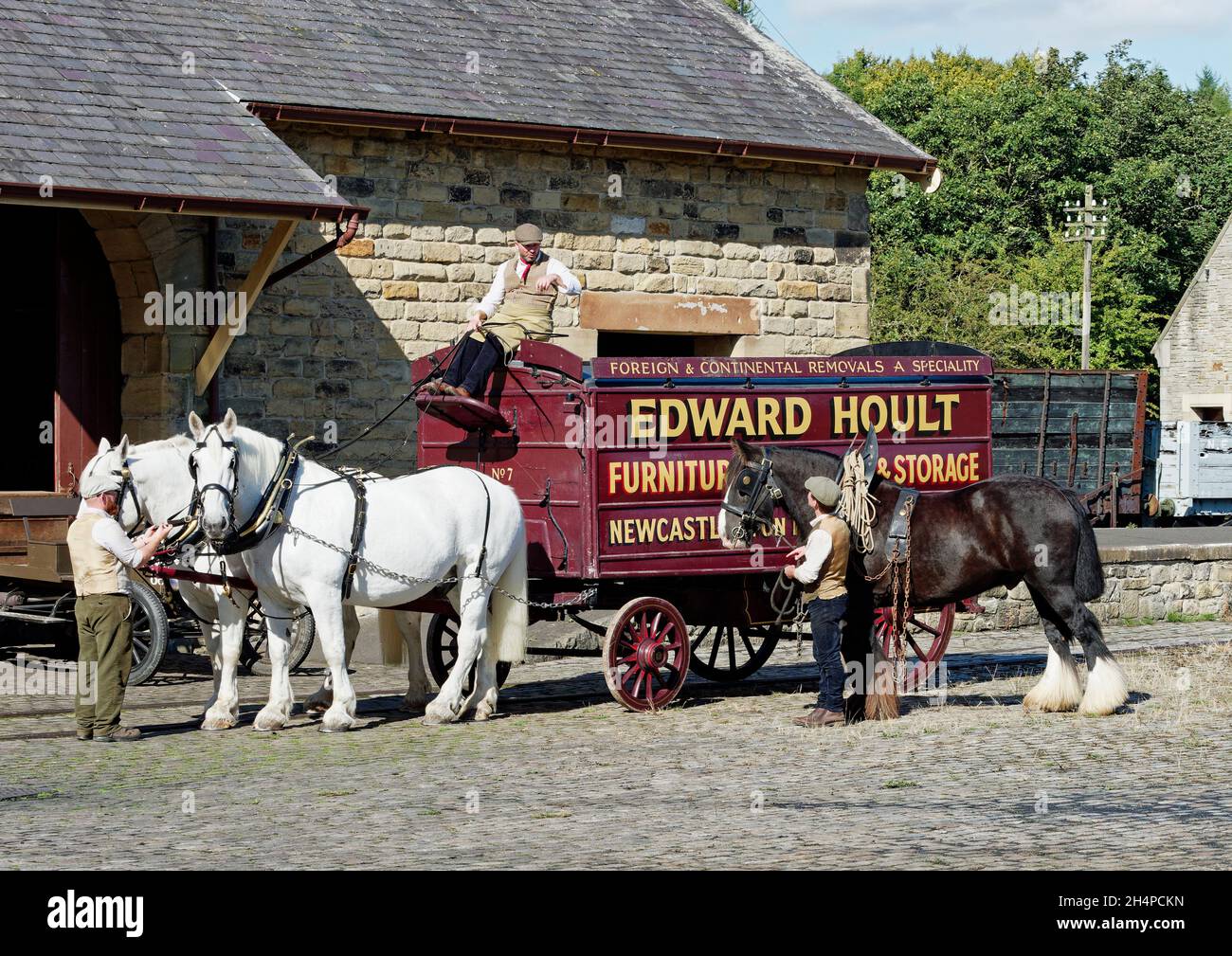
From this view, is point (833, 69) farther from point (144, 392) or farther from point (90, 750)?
point (90, 750)

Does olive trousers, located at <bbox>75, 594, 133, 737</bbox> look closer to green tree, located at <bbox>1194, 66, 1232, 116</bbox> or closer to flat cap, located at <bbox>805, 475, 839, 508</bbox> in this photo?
flat cap, located at <bbox>805, 475, 839, 508</bbox>

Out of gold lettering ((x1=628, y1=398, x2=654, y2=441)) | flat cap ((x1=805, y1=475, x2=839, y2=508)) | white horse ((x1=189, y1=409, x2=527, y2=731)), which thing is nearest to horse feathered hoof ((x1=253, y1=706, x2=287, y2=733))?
white horse ((x1=189, y1=409, x2=527, y2=731))

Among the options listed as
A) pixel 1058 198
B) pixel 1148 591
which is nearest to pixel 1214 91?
pixel 1058 198

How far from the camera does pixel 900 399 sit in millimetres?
13172

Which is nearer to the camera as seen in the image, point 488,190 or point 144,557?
point 144,557

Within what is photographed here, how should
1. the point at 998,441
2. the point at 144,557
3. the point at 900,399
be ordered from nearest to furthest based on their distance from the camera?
the point at 144,557 < the point at 900,399 < the point at 998,441

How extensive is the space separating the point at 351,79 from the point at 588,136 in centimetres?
236

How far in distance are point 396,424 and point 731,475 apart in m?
5.94

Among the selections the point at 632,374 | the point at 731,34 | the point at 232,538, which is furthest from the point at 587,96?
the point at 232,538

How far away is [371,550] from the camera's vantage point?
37.9 feet

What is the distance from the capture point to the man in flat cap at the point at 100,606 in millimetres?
11156

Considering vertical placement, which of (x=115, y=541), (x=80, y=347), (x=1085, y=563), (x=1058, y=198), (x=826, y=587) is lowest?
(x=826, y=587)

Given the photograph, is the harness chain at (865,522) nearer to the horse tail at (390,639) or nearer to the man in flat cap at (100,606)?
the horse tail at (390,639)

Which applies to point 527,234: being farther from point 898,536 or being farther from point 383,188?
point 383,188
